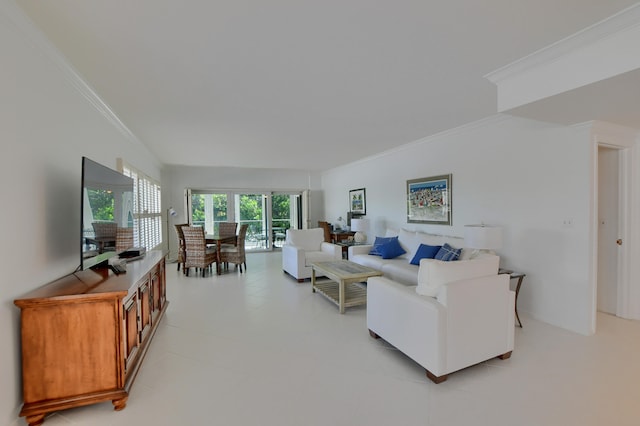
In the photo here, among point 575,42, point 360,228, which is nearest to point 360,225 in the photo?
point 360,228

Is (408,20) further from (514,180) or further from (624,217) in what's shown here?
(624,217)

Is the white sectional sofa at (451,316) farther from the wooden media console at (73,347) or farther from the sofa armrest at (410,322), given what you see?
the wooden media console at (73,347)

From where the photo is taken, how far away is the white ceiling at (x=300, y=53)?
1.73 meters

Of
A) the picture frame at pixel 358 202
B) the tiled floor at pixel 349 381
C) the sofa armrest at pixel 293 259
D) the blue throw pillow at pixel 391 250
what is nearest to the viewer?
the tiled floor at pixel 349 381

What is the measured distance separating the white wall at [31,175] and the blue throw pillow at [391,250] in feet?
13.3

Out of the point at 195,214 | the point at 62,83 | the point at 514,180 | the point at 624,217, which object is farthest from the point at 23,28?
the point at 195,214

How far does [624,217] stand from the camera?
11.5 feet

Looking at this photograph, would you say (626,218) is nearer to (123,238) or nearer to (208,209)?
(123,238)

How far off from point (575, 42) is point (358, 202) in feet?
18.3

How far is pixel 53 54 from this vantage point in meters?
2.17

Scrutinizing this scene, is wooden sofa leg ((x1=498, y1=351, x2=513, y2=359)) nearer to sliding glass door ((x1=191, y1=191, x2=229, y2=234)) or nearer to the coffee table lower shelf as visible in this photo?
the coffee table lower shelf

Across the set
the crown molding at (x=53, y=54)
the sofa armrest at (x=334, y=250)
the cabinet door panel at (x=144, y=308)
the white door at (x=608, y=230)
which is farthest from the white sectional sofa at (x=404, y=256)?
the crown molding at (x=53, y=54)

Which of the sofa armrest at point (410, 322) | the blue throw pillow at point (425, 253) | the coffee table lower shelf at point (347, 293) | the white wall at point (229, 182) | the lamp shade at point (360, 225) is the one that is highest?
the white wall at point (229, 182)

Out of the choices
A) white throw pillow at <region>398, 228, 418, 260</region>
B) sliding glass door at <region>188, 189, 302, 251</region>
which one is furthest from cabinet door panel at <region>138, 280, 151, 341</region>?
sliding glass door at <region>188, 189, 302, 251</region>
